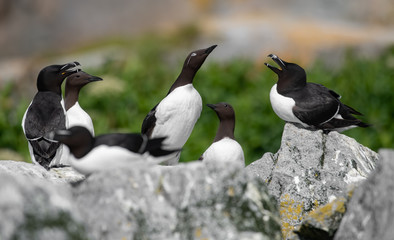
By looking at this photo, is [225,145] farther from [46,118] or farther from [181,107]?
[46,118]

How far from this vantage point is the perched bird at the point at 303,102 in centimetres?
635

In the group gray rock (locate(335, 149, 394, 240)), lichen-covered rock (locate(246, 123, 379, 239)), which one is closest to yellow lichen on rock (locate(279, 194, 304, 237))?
lichen-covered rock (locate(246, 123, 379, 239))

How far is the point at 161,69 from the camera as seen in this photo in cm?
1558

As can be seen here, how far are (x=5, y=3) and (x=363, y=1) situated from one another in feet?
40.0

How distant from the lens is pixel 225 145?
6.17m

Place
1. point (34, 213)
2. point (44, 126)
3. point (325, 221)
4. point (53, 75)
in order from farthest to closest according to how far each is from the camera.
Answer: point (53, 75) < point (44, 126) < point (325, 221) < point (34, 213)

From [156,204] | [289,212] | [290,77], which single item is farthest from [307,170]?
[156,204]

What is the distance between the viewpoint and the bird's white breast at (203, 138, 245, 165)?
6.09 metres

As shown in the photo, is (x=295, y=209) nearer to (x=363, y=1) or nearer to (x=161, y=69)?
(x=161, y=69)

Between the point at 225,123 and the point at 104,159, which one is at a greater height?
the point at 104,159

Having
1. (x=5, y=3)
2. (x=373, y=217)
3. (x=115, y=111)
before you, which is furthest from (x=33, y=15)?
(x=373, y=217)

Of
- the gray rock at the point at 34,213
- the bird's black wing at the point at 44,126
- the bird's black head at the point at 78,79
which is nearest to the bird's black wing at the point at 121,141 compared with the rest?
the gray rock at the point at 34,213

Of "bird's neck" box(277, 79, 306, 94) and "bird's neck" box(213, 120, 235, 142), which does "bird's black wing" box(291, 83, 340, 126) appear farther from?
"bird's neck" box(213, 120, 235, 142)

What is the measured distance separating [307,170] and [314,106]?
2.24ft
